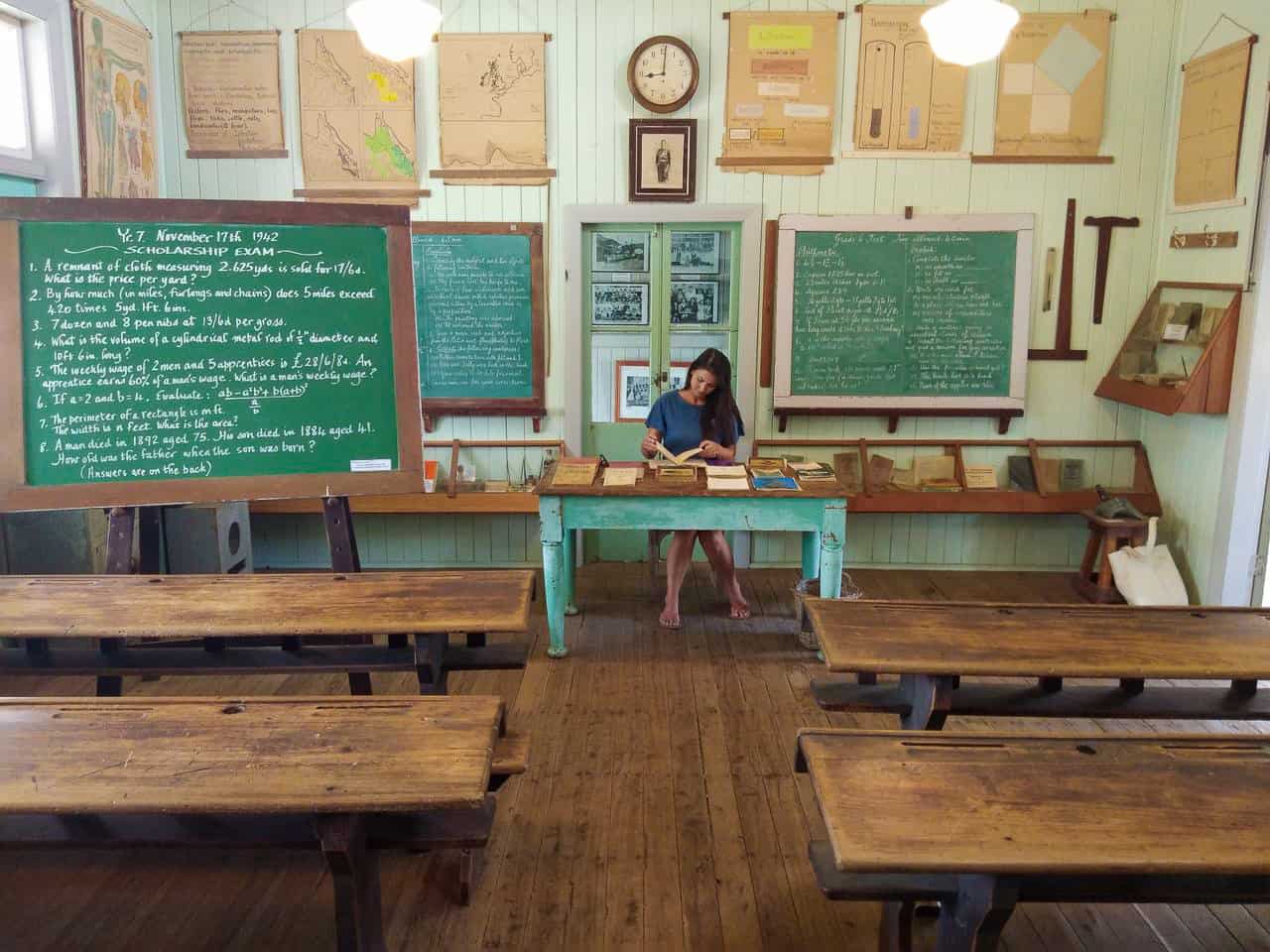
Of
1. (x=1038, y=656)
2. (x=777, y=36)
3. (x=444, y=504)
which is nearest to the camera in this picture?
(x=1038, y=656)

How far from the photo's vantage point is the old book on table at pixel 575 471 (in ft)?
13.8

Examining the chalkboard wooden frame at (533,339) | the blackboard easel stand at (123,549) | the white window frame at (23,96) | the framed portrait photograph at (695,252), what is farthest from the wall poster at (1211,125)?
the white window frame at (23,96)

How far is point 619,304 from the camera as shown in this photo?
544cm

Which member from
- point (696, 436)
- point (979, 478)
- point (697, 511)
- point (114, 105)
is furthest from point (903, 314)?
point (114, 105)

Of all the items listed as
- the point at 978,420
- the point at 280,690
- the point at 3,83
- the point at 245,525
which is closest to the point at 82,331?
the point at 280,690

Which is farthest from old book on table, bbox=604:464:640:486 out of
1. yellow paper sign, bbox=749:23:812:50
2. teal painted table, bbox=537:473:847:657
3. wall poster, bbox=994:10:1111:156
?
wall poster, bbox=994:10:1111:156

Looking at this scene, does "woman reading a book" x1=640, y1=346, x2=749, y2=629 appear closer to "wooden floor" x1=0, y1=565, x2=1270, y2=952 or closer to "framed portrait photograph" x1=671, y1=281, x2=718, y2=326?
"framed portrait photograph" x1=671, y1=281, x2=718, y2=326

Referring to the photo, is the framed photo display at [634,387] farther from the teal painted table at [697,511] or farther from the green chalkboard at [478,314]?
the teal painted table at [697,511]

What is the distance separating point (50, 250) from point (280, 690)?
70.4 inches

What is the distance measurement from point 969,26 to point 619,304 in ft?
7.86

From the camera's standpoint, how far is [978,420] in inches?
216

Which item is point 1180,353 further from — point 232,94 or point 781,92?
point 232,94

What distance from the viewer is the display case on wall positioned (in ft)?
14.9

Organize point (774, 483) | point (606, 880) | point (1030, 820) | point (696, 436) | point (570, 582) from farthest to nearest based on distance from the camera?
point (570, 582)
point (696, 436)
point (774, 483)
point (606, 880)
point (1030, 820)
